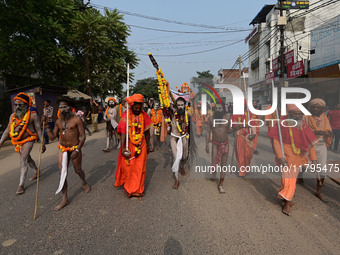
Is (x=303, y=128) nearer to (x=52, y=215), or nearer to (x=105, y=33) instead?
(x=52, y=215)

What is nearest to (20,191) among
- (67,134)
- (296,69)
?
(67,134)

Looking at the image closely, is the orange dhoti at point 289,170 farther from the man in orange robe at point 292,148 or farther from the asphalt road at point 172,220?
the asphalt road at point 172,220

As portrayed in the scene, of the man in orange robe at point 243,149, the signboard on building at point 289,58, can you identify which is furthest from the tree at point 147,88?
the man in orange robe at point 243,149

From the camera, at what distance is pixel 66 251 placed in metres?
2.57

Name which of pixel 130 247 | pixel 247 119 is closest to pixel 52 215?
pixel 130 247

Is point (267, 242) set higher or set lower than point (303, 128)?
lower

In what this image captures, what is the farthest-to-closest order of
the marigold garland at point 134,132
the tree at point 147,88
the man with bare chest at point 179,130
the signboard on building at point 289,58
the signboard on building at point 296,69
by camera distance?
the tree at point 147,88
the signboard on building at point 289,58
the signboard on building at point 296,69
the man with bare chest at point 179,130
the marigold garland at point 134,132

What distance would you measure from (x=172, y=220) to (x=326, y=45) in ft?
47.1

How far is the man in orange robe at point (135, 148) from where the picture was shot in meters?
3.96

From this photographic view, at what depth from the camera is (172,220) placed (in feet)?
10.6

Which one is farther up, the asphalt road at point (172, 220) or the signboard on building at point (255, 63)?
the signboard on building at point (255, 63)

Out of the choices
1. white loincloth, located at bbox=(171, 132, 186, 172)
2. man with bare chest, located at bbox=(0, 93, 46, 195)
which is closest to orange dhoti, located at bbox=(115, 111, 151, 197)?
white loincloth, located at bbox=(171, 132, 186, 172)

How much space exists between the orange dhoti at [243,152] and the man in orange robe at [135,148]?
2.33 meters

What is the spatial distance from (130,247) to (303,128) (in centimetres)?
317
